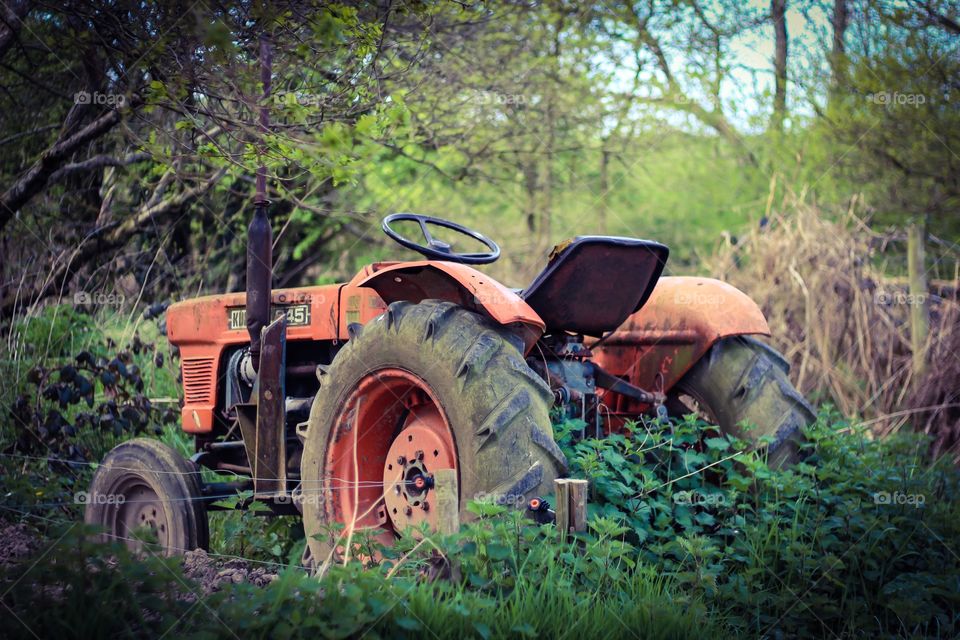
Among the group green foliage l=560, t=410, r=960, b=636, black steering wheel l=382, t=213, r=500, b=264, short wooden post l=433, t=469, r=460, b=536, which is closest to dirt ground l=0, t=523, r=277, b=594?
short wooden post l=433, t=469, r=460, b=536

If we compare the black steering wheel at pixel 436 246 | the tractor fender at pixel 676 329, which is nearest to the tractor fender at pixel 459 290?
the black steering wheel at pixel 436 246

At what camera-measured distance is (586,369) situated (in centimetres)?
433

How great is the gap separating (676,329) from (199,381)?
2.69 m

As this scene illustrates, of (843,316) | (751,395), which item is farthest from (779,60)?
(751,395)

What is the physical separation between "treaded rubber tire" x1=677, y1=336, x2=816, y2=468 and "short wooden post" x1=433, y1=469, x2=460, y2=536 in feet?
5.84

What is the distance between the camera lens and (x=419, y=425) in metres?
3.76

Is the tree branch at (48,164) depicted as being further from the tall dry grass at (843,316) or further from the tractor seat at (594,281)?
the tall dry grass at (843,316)

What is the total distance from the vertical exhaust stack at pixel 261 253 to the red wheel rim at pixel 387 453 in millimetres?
795

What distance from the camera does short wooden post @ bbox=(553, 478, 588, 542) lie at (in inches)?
126

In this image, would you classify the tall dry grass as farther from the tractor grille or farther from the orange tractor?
the tractor grille

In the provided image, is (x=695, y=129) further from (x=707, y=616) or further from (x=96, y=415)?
(x=707, y=616)

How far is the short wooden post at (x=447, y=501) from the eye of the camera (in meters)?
3.13

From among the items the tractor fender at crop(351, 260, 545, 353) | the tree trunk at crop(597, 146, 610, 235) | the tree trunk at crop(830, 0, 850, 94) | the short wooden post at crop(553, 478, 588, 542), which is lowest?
the short wooden post at crop(553, 478, 588, 542)

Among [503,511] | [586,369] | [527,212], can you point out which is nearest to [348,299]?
[586,369]
